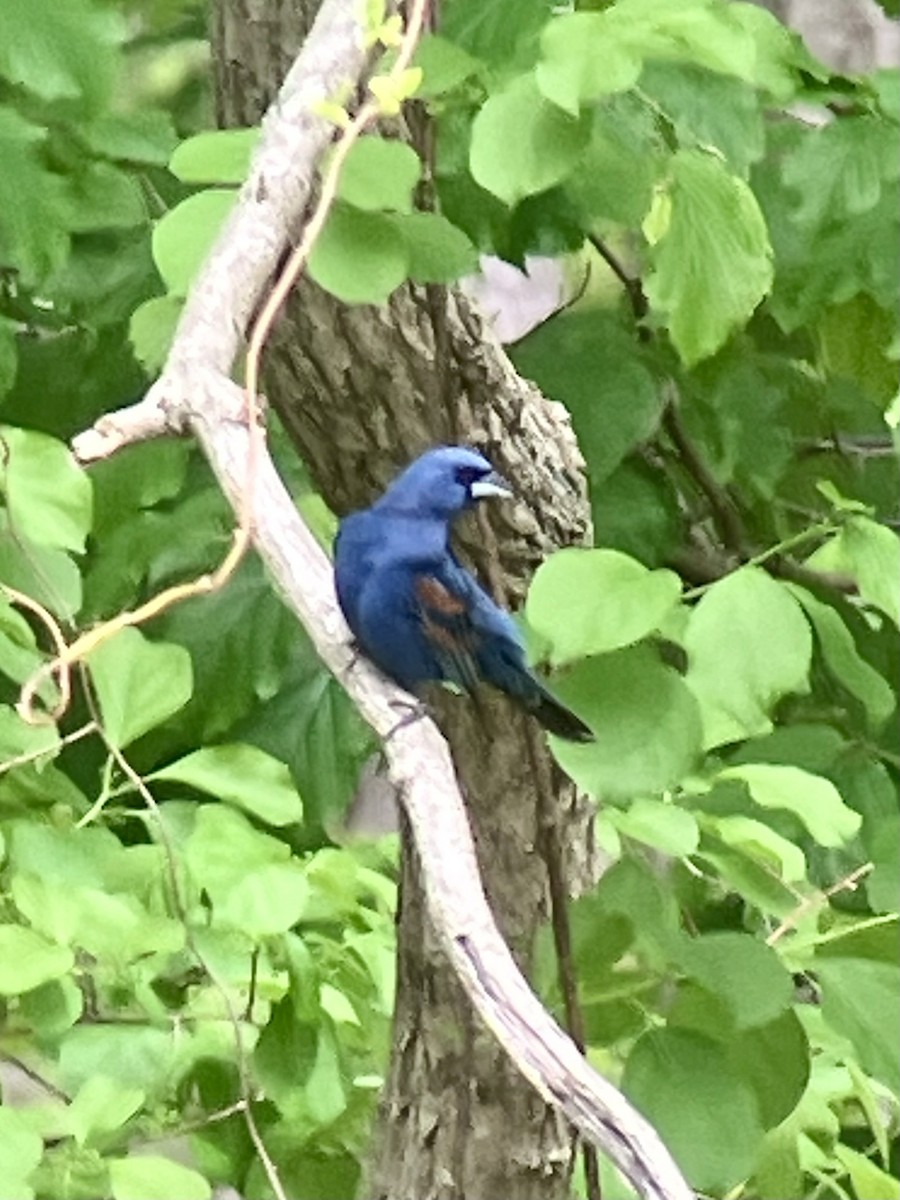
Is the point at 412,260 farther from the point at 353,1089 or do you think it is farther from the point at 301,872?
the point at 353,1089

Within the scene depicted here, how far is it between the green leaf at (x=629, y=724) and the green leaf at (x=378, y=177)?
172 mm

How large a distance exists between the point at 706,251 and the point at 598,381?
32 cm

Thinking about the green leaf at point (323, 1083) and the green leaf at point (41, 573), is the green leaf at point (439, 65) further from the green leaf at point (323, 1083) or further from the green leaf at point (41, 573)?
the green leaf at point (323, 1083)

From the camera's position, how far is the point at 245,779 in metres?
0.74

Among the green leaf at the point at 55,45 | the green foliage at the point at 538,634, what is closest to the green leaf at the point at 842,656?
the green foliage at the point at 538,634

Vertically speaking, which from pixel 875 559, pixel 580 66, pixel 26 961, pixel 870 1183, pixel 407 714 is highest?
pixel 580 66

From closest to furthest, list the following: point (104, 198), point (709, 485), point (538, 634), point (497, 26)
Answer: point (538, 634), point (497, 26), point (104, 198), point (709, 485)

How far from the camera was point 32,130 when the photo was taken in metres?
0.79

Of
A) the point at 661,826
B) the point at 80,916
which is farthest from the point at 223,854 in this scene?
the point at 661,826

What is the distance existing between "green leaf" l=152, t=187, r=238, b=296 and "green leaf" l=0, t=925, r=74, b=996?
0.83 ft

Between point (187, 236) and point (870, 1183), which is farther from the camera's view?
point (870, 1183)

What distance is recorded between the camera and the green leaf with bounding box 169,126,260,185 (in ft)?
1.90

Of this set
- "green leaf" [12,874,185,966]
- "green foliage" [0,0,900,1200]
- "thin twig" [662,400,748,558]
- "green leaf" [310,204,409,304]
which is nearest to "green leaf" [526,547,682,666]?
"green foliage" [0,0,900,1200]

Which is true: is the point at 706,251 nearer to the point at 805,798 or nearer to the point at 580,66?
the point at 580,66
